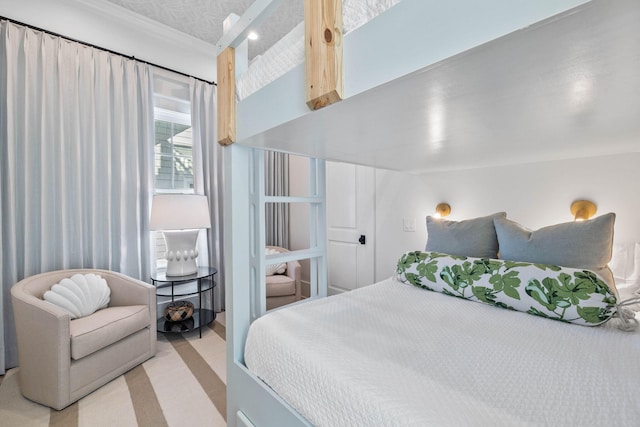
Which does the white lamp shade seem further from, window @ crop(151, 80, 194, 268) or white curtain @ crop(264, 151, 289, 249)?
white curtain @ crop(264, 151, 289, 249)

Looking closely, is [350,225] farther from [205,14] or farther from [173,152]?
[205,14]

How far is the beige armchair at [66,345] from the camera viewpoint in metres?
1.53

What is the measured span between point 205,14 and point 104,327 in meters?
2.53

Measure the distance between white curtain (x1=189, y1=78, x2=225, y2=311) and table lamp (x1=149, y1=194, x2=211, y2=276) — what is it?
15.2 inches

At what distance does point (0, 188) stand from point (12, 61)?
88 centimetres

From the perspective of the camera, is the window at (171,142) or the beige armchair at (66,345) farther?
the window at (171,142)

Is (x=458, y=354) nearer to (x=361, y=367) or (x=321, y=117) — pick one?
(x=361, y=367)

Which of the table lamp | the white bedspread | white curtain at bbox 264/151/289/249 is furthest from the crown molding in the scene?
the white bedspread

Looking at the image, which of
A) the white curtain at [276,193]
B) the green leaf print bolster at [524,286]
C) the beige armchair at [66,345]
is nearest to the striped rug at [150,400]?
the beige armchair at [66,345]

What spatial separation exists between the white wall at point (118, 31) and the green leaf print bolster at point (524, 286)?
9.49 ft

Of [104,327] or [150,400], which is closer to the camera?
[150,400]

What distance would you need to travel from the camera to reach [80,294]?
1.88 meters

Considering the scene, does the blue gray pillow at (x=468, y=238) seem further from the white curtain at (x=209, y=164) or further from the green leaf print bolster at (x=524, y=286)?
the white curtain at (x=209, y=164)

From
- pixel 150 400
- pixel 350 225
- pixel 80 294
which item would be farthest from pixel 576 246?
pixel 80 294
